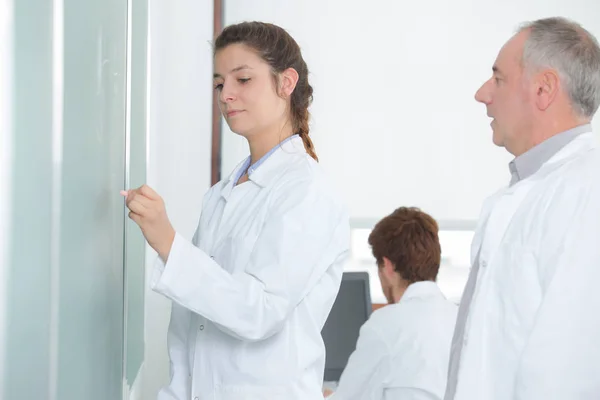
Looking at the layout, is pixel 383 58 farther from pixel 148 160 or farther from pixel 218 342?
pixel 218 342

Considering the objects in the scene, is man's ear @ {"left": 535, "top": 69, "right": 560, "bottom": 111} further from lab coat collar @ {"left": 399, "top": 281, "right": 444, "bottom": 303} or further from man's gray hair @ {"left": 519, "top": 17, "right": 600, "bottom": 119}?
lab coat collar @ {"left": 399, "top": 281, "right": 444, "bottom": 303}

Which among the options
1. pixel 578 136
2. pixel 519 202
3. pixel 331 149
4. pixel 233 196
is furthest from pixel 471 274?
pixel 331 149

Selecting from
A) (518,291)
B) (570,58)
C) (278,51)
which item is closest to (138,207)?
(278,51)

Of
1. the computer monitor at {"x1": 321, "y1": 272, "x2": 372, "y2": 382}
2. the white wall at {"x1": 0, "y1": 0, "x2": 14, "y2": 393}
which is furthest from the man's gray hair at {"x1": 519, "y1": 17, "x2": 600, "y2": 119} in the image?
the computer monitor at {"x1": 321, "y1": 272, "x2": 372, "y2": 382}

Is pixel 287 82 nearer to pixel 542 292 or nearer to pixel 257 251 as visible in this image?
pixel 257 251

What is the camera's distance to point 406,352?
2.15 metres

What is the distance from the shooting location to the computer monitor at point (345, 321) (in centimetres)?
296

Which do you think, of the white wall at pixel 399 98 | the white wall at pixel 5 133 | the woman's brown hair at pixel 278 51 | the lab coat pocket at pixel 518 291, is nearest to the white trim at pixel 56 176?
the white wall at pixel 5 133

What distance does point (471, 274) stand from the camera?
136cm

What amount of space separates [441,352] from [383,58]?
6.22 ft

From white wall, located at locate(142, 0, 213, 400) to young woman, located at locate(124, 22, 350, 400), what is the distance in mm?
430

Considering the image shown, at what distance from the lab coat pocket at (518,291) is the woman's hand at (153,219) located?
0.52 metres

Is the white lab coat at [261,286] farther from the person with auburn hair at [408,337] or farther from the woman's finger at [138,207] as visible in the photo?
the person with auburn hair at [408,337]

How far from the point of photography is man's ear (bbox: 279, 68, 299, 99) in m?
1.46
